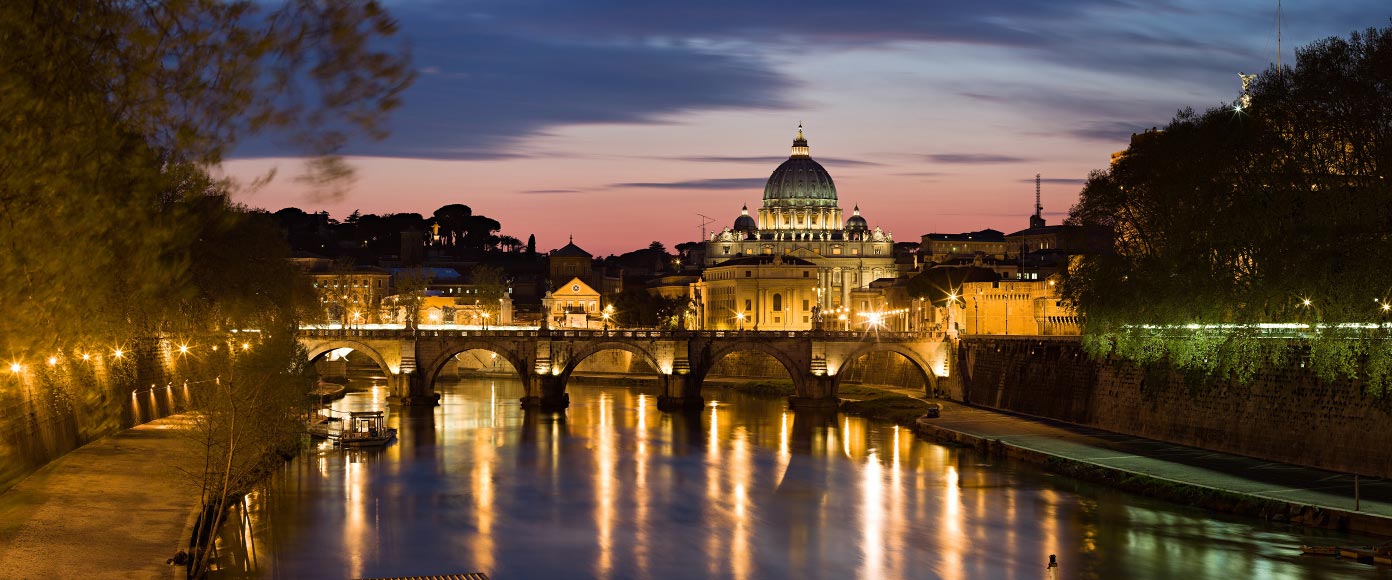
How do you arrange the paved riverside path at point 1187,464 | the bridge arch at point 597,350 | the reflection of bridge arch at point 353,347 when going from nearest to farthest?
the paved riverside path at point 1187,464
the bridge arch at point 597,350
the reflection of bridge arch at point 353,347

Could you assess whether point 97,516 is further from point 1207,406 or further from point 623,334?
point 623,334

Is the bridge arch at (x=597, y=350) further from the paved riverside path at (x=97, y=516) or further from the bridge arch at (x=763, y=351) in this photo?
the paved riverside path at (x=97, y=516)

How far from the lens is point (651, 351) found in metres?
79.4

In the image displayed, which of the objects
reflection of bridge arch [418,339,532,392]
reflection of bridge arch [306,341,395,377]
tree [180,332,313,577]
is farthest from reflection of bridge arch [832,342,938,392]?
tree [180,332,313,577]

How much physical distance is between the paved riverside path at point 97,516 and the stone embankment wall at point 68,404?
51 cm

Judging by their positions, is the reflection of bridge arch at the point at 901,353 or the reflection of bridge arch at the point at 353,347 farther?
the reflection of bridge arch at the point at 353,347

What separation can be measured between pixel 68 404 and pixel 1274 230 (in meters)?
31.6

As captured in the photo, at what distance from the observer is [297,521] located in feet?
128

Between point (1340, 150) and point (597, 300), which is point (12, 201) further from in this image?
point (597, 300)

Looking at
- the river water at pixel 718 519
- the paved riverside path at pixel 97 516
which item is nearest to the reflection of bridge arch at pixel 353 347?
the river water at pixel 718 519

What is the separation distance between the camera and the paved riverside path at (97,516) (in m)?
26.1

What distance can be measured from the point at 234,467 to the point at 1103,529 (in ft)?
68.1

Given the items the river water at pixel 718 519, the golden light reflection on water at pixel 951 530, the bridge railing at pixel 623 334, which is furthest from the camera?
the bridge railing at pixel 623 334

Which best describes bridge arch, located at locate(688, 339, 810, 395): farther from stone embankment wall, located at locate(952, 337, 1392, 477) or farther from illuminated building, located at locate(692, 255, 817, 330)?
illuminated building, located at locate(692, 255, 817, 330)
